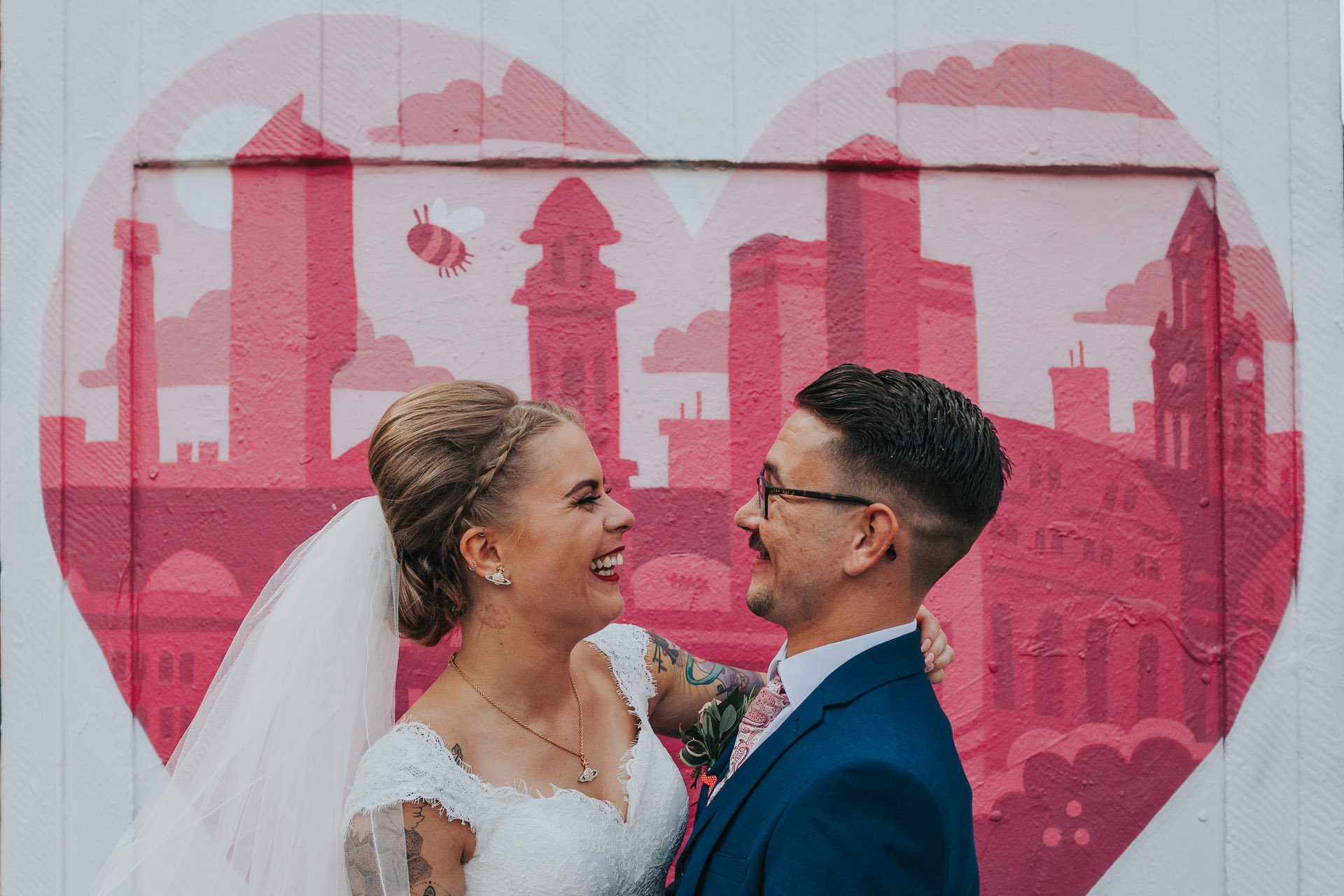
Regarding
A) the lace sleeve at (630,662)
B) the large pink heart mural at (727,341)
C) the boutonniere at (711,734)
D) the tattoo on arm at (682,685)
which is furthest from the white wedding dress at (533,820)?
the large pink heart mural at (727,341)

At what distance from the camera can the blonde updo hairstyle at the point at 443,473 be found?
206 centimetres

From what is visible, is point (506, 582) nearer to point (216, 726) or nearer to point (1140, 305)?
point (216, 726)

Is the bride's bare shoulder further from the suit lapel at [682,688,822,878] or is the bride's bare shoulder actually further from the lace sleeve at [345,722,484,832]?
the suit lapel at [682,688,822,878]

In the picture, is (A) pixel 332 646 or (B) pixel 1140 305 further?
(B) pixel 1140 305

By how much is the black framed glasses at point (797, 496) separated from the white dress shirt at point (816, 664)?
30cm

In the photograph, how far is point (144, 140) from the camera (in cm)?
300

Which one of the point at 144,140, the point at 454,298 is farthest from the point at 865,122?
the point at 144,140

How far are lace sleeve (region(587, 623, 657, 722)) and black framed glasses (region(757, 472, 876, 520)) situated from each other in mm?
751

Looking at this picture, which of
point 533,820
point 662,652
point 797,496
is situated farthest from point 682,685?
point 797,496

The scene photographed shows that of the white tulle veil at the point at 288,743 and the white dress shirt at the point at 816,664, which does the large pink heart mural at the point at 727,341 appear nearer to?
the white tulle veil at the point at 288,743

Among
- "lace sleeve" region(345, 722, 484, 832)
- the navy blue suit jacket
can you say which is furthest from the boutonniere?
"lace sleeve" region(345, 722, 484, 832)

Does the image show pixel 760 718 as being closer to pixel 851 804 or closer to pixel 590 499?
pixel 851 804

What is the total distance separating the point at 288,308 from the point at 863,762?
2.42 m

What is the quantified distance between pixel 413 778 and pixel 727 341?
1.77 m
